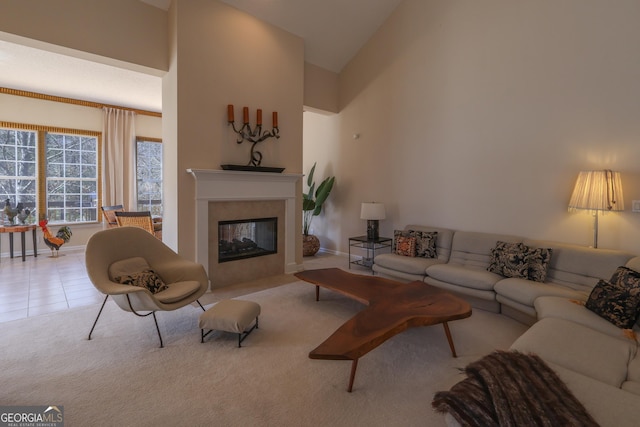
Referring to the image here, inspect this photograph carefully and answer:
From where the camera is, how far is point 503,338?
→ 2785 mm

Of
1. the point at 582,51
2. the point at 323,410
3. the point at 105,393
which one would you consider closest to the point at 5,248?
the point at 105,393

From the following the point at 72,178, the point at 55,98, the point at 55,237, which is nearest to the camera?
the point at 55,237

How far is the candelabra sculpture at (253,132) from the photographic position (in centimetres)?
423

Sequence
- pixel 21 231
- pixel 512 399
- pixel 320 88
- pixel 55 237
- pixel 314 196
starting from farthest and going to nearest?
1. pixel 314 196
2. pixel 55 237
3. pixel 320 88
4. pixel 21 231
5. pixel 512 399

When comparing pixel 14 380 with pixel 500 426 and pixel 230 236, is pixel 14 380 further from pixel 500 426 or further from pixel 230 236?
pixel 500 426

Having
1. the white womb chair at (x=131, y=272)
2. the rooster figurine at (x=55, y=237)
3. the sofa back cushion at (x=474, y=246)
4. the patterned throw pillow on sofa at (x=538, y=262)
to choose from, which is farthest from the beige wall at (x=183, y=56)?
the patterned throw pillow on sofa at (x=538, y=262)

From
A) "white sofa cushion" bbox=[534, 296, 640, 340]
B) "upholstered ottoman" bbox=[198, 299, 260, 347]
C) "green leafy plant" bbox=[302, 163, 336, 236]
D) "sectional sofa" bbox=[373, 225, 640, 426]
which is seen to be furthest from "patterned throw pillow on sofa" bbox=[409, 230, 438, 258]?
Answer: "upholstered ottoman" bbox=[198, 299, 260, 347]

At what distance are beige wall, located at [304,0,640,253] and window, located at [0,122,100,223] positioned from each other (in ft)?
17.3

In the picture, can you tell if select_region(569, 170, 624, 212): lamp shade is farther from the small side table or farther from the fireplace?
the fireplace

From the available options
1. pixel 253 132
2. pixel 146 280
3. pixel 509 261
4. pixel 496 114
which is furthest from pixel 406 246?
pixel 146 280

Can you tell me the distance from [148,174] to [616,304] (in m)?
7.94

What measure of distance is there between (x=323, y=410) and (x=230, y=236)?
2896mm

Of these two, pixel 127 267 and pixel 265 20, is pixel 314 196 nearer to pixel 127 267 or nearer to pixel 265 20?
pixel 265 20

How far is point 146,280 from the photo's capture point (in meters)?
2.86
